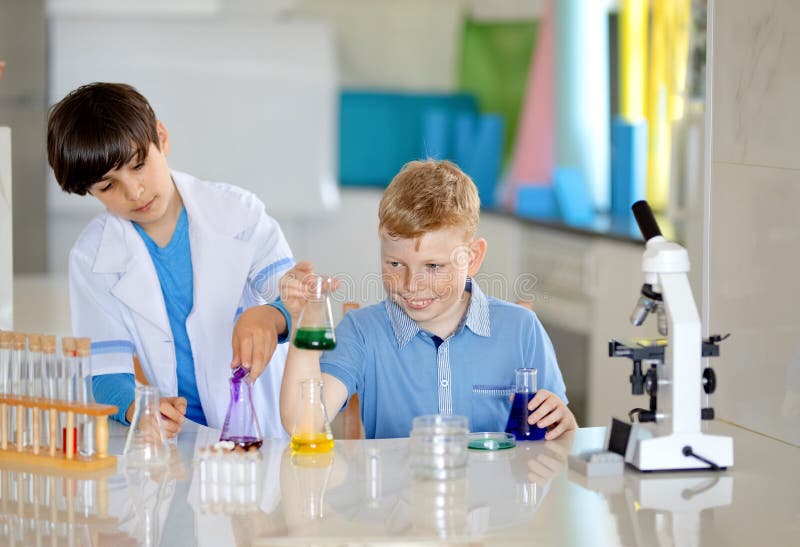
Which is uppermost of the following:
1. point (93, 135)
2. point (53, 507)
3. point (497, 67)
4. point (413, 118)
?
point (497, 67)

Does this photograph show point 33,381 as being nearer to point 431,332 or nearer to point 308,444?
point 308,444

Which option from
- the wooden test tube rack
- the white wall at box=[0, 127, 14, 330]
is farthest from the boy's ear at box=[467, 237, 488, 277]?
the white wall at box=[0, 127, 14, 330]

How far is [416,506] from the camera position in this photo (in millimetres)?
1396

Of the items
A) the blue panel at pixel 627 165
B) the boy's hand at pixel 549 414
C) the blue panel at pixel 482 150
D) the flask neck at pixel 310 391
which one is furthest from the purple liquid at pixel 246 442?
the blue panel at pixel 482 150

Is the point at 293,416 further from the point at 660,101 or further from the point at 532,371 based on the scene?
the point at 660,101

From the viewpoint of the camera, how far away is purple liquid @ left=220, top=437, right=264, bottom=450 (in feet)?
5.35

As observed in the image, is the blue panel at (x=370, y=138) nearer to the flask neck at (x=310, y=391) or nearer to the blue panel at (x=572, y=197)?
the blue panel at (x=572, y=197)

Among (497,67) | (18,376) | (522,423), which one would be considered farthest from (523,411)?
(497,67)

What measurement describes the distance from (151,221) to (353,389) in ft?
1.69

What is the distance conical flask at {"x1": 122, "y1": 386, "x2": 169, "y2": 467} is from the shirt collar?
0.51 m

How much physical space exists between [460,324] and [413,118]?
3.23m

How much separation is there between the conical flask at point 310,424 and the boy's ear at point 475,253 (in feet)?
1.44

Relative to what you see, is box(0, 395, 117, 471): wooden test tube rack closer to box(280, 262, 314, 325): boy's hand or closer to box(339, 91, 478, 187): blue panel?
box(280, 262, 314, 325): boy's hand

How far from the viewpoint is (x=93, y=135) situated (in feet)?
6.14
